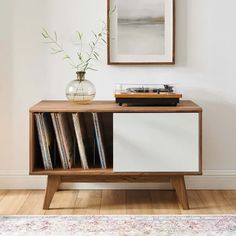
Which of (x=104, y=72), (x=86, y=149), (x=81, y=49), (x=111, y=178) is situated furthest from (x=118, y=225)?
(x=81, y=49)

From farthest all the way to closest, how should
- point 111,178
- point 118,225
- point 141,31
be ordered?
1. point 141,31
2. point 111,178
3. point 118,225

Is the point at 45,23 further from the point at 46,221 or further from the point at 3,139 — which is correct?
the point at 46,221

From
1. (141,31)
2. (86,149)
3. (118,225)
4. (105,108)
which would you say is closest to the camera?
(118,225)

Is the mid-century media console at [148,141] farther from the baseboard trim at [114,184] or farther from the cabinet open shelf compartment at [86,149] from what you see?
the baseboard trim at [114,184]

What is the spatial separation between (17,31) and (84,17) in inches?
16.6

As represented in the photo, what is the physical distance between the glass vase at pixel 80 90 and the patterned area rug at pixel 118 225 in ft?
2.23

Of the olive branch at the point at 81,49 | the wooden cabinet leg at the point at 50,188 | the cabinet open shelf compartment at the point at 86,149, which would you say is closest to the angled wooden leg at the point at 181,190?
the cabinet open shelf compartment at the point at 86,149

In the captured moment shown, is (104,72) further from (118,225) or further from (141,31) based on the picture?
(118,225)

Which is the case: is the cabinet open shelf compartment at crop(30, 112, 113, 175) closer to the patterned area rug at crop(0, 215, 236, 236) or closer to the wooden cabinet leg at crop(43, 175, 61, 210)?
the wooden cabinet leg at crop(43, 175, 61, 210)

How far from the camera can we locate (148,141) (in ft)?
9.46

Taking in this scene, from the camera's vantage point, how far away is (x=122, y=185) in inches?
132

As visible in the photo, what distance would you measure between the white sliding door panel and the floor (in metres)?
0.23

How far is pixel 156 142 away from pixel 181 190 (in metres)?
0.32

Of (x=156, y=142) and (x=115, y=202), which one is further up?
(x=156, y=142)
